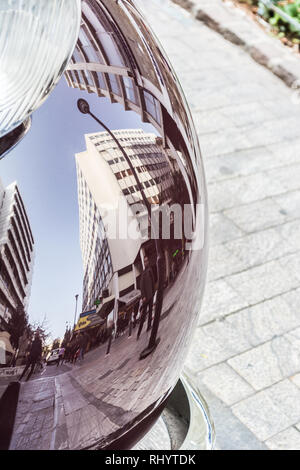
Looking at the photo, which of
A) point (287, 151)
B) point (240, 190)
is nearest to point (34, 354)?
point (240, 190)

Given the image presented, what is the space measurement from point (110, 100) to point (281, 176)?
3591mm

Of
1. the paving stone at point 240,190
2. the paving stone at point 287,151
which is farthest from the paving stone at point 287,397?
the paving stone at point 287,151

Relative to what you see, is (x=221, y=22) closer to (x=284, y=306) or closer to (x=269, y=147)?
(x=269, y=147)

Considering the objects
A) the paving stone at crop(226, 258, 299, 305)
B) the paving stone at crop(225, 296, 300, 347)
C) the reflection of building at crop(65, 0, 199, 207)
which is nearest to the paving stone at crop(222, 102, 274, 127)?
the paving stone at crop(226, 258, 299, 305)

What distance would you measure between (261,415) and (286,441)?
0.17m

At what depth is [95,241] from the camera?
1.33 m

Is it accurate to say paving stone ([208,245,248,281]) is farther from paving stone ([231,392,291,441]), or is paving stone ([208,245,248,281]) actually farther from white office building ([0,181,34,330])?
white office building ([0,181,34,330])

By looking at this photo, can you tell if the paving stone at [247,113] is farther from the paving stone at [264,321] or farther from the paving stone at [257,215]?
the paving stone at [264,321]

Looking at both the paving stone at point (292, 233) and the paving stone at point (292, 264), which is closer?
the paving stone at point (292, 264)

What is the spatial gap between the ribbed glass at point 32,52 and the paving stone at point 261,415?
2.06 meters

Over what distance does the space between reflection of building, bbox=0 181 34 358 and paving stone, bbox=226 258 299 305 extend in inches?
98.9

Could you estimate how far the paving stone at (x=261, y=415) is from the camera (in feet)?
9.38

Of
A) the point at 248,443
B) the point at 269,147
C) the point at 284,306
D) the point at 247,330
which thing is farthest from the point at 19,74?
the point at 269,147

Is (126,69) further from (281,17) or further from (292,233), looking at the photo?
(281,17)
